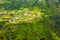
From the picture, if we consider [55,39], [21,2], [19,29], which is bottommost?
[55,39]

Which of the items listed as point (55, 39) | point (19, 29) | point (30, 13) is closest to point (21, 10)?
point (30, 13)

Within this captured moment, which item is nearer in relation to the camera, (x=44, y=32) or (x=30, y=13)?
(x=44, y=32)

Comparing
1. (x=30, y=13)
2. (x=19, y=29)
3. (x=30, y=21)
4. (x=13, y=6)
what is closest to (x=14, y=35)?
(x=19, y=29)

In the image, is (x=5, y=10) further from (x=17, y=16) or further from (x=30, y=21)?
(x=30, y=21)

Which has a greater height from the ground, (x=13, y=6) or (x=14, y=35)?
(x=13, y=6)

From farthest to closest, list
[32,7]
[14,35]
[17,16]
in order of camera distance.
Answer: [32,7] → [17,16] → [14,35]

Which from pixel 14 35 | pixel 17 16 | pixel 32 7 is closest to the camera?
pixel 14 35
